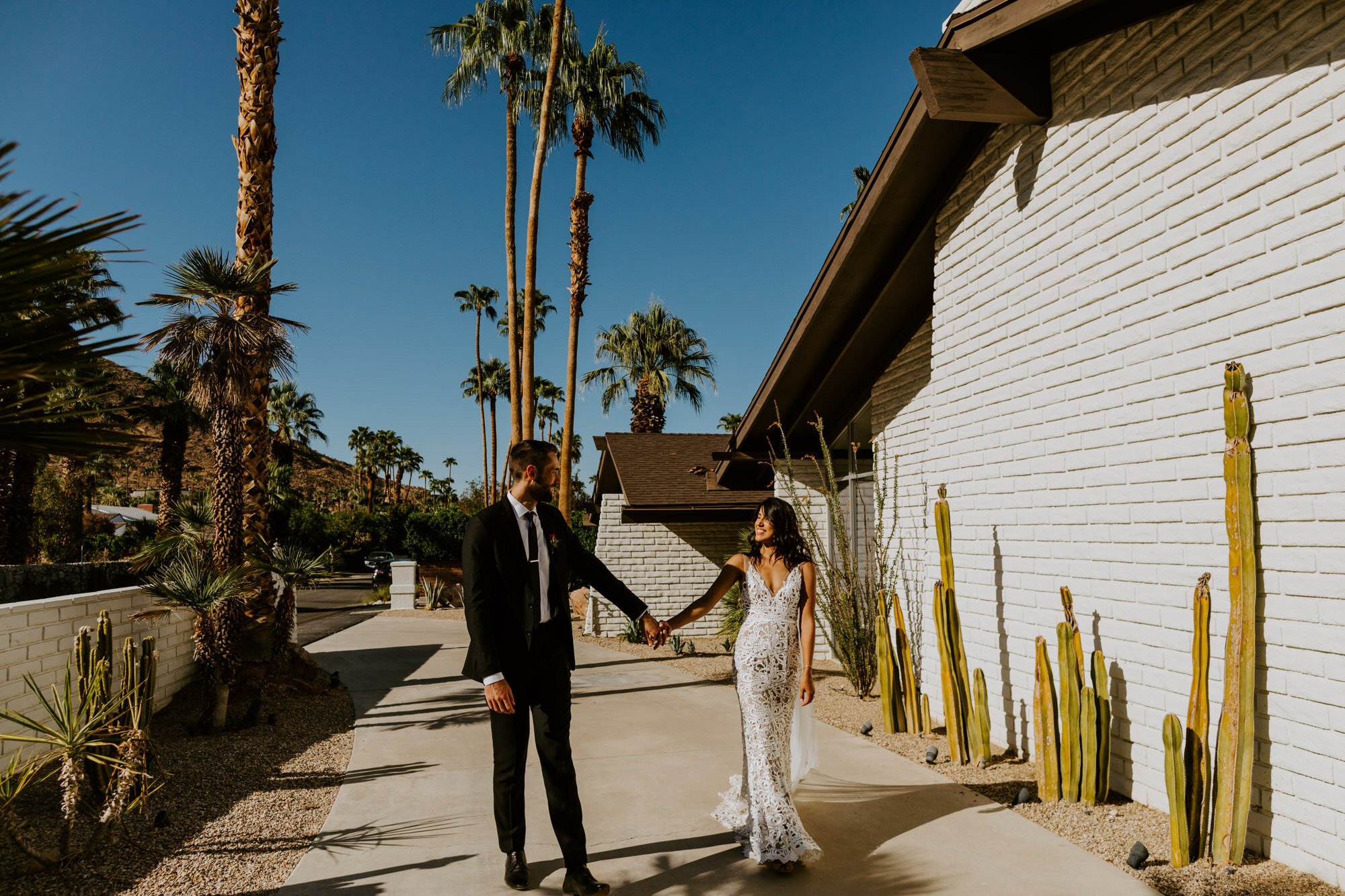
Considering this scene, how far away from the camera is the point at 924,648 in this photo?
777 centimetres

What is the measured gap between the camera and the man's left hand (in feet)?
15.4

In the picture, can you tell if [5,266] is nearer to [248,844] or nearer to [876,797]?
[248,844]

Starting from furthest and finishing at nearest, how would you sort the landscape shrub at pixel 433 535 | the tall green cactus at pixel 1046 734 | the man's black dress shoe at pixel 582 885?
the landscape shrub at pixel 433 535
the tall green cactus at pixel 1046 734
the man's black dress shoe at pixel 582 885

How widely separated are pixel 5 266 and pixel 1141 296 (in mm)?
5312

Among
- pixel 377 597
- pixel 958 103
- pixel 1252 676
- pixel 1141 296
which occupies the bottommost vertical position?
pixel 377 597

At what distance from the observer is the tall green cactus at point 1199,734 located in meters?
4.07

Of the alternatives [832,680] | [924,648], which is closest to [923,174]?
[924,648]

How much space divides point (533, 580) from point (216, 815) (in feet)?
9.10

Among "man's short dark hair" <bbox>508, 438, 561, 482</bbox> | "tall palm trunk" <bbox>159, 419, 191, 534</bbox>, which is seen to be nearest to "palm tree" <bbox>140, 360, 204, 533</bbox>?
"tall palm trunk" <bbox>159, 419, 191, 534</bbox>

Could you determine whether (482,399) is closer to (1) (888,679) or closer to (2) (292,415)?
(2) (292,415)

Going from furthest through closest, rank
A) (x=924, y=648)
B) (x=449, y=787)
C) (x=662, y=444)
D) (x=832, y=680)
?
(x=662, y=444) → (x=832, y=680) → (x=924, y=648) → (x=449, y=787)

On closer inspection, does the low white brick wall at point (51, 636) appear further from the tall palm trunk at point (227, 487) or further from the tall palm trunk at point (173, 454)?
the tall palm trunk at point (173, 454)

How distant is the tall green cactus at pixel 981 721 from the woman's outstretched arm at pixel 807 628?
176 centimetres

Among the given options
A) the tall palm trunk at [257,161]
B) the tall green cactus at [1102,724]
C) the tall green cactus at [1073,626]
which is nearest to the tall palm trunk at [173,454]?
the tall palm trunk at [257,161]
